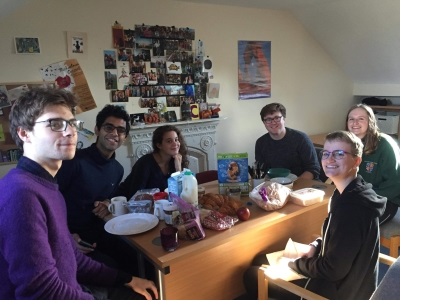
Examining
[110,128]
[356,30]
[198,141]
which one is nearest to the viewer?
[110,128]

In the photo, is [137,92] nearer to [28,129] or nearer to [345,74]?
[28,129]

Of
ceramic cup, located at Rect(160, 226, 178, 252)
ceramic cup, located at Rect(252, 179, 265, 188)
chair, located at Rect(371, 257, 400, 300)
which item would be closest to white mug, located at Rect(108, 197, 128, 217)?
ceramic cup, located at Rect(160, 226, 178, 252)

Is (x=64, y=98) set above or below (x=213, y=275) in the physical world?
above

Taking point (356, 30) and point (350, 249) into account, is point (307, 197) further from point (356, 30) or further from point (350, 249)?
point (356, 30)

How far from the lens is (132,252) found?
1.68 meters

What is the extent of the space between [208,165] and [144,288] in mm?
2284

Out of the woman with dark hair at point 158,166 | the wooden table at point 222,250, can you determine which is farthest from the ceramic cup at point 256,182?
the woman with dark hair at point 158,166

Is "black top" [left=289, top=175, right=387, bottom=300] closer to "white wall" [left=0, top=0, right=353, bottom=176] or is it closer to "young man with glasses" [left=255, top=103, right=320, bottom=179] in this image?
"young man with glasses" [left=255, top=103, right=320, bottom=179]

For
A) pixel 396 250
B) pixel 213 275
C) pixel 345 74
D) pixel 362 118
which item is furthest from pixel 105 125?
pixel 345 74

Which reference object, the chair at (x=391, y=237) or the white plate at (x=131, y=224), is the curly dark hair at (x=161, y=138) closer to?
the white plate at (x=131, y=224)

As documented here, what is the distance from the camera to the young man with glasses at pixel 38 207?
91 cm

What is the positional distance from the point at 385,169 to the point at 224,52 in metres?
1.99

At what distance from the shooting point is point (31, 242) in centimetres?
91

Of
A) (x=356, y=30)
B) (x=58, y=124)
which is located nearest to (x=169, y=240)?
(x=58, y=124)
